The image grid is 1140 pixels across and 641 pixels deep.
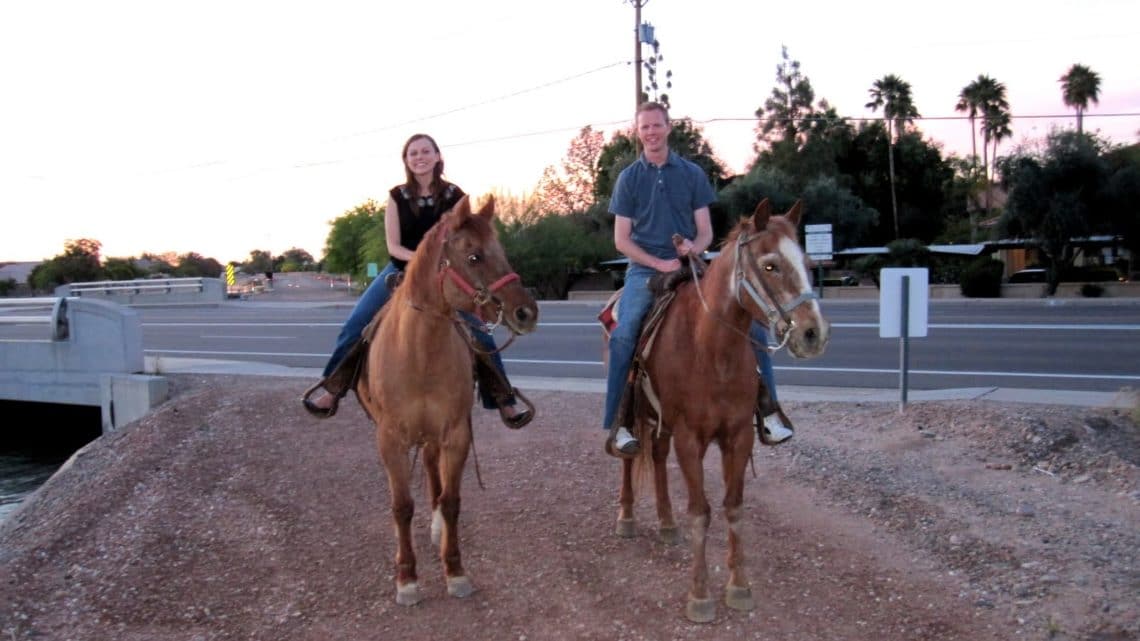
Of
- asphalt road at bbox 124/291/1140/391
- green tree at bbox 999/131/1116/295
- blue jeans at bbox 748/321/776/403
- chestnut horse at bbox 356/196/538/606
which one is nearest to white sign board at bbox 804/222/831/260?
asphalt road at bbox 124/291/1140/391

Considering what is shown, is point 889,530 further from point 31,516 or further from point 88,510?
point 31,516

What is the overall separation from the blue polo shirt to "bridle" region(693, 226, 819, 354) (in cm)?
103

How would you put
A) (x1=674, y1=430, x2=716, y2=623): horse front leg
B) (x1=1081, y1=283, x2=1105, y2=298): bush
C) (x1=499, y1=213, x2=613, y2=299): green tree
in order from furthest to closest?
(x1=499, y1=213, x2=613, y2=299): green tree → (x1=1081, y1=283, x2=1105, y2=298): bush → (x1=674, y1=430, x2=716, y2=623): horse front leg

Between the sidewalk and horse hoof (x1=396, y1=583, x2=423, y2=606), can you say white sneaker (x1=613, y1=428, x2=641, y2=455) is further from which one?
the sidewalk

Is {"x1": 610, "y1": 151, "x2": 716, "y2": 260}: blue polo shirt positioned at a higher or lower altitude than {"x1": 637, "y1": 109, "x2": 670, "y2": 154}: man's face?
lower

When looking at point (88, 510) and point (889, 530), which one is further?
point (88, 510)

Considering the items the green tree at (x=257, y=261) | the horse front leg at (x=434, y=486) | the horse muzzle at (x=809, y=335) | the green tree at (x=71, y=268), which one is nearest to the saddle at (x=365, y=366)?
the horse front leg at (x=434, y=486)

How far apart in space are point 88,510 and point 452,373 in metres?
4.51

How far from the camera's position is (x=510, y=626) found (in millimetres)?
5082

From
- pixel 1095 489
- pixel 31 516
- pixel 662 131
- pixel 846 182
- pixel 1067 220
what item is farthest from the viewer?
pixel 846 182

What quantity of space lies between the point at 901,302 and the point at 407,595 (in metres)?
6.10

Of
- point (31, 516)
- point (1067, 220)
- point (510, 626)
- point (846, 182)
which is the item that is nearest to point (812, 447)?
point (510, 626)

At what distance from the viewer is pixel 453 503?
5555 mm

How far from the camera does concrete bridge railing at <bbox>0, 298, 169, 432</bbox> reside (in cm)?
1320
